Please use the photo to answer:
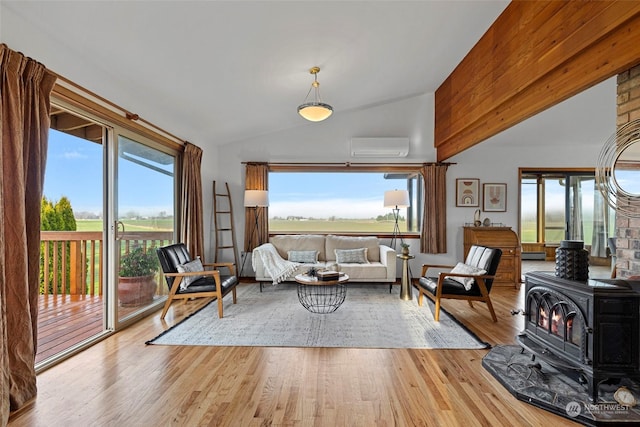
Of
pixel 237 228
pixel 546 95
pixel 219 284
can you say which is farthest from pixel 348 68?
pixel 237 228

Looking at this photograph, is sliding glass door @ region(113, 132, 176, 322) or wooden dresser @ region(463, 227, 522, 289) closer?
sliding glass door @ region(113, 132, 176, 322)

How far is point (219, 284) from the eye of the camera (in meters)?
3.74

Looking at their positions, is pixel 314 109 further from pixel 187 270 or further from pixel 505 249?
pixel 505 249

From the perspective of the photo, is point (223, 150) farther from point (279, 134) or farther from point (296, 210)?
point (296, 210)

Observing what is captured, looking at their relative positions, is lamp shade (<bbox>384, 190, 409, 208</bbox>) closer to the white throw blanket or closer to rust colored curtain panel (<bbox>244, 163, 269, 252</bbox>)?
the white throw blanket

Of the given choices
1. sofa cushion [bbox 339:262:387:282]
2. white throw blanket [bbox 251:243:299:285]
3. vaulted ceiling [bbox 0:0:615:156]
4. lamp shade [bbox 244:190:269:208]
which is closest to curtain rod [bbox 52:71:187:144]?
vaulted ceiling [bbox 0:0:615:156]

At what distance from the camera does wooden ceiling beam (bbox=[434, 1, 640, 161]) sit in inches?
83.6

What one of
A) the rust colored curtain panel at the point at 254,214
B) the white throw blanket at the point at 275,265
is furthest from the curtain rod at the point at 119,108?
the white throw blanket at the point at 275,265

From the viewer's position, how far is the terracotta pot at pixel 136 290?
362cm

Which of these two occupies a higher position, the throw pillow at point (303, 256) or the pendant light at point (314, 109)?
the pendant light at point (314, 109)

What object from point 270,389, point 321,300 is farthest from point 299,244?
point 270,389

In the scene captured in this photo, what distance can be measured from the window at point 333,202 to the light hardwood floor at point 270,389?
3.66 metres

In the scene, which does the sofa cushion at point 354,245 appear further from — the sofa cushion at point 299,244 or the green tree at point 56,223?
the green tree at point 56,223

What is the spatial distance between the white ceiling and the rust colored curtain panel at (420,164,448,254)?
164 centimetres
